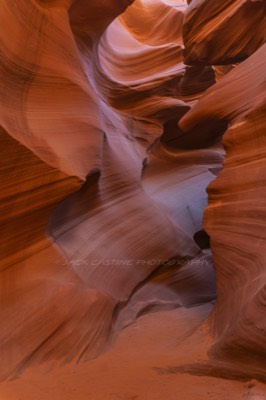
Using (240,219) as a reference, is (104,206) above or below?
above

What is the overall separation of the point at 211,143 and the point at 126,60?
1.42 m

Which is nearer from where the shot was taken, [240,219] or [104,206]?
[240,219]

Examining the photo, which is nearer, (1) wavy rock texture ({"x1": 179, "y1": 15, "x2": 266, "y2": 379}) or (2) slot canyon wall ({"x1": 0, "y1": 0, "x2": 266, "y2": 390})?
(1) wavy rock texture ({"x1": 179, "y1": 15, "x2": 266, "y2": 379})

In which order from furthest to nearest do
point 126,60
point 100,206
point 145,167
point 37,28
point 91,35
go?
point 126,60
point 145,167
point 91,35
point 100,206
point 37,28

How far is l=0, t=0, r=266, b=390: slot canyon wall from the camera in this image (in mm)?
2766

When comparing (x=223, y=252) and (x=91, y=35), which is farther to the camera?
(x=91, y=35)

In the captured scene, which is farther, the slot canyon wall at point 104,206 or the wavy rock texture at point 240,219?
the slot canyon wall at point 104,206

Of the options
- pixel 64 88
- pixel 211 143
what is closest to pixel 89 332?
pixel 64 88

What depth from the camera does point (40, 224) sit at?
10.6 ft

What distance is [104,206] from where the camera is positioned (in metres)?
3.79

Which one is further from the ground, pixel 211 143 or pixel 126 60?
pixel 126 60

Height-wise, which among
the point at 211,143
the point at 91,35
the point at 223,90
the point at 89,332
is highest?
the point at 91,35

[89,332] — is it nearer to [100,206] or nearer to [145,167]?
[100,206]

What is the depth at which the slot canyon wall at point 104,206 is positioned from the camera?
2.77m
